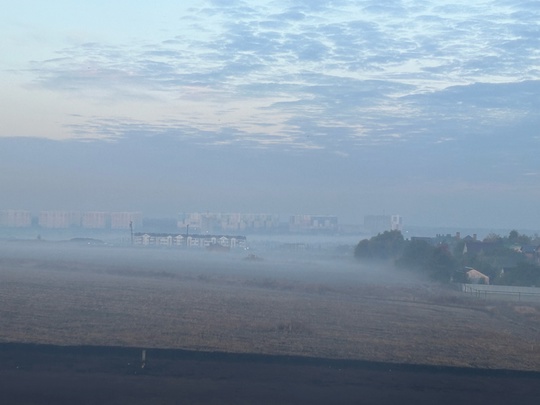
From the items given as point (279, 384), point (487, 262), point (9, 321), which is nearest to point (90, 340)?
Result: point (9, 321)

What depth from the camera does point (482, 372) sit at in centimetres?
1508

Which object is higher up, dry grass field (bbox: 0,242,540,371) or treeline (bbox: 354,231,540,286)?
treeline (bbox: 354,231,540,286)

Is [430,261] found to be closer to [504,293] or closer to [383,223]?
[504,293]

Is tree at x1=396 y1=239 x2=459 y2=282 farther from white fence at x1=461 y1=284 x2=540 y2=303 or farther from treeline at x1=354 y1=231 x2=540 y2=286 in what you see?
white fence at x1=461 y1=284 x2=540 y2=303

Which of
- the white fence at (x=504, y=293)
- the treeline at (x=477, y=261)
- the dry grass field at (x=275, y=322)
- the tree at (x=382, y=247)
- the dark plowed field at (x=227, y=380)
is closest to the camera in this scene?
the dark plowed field at (x=227, y=380)

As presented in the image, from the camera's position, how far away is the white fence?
1480 inches

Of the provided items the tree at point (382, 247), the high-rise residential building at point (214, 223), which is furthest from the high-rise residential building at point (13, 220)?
the tree at point (382, 247)

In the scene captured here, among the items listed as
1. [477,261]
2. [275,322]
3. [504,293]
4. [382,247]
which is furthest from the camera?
[382,247]

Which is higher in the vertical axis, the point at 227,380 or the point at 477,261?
the point at 477,261

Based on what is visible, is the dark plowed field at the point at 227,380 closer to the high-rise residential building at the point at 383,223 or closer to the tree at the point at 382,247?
the tree at the point at 382,247

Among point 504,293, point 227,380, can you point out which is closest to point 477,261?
point 504,293

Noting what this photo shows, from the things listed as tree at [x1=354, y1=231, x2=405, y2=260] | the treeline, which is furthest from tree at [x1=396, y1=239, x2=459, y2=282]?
tree at [x1=354, y1=231, x2=405, y2=260]

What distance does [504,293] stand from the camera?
130 feet

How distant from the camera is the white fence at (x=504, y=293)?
123 ft
